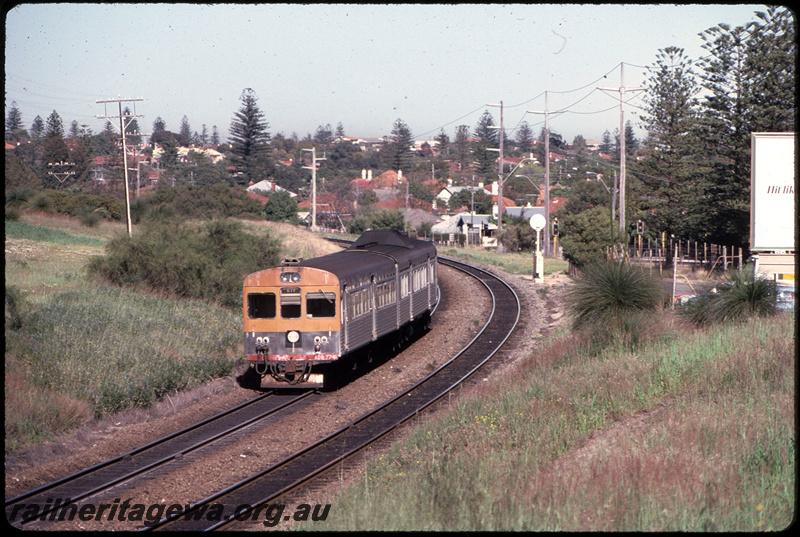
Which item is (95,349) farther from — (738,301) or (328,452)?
(738,301)

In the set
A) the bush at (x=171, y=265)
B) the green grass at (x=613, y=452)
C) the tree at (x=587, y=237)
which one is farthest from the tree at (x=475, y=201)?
the green grass at (x=613, y=452)

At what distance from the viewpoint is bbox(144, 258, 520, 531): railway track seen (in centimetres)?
859

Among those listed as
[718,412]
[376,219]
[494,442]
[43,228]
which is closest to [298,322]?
[494,442]

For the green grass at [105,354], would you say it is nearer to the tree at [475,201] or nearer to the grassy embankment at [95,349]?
the grassy embankment at [95,349]

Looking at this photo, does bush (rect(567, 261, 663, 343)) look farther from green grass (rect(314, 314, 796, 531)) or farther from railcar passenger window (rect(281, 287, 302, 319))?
railcar passenger window (rect(281, 287, 302, 319))

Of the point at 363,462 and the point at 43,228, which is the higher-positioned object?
the point at 43,228

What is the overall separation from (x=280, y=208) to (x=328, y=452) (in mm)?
69243

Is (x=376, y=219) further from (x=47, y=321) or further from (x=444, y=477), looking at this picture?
(x=444, y=477)

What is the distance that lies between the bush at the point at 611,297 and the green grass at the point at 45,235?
2801cm

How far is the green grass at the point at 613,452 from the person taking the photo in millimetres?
6371

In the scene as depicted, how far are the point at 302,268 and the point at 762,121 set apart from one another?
116 feet

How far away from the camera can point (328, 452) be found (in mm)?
11312

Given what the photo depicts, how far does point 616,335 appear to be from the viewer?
16.2m

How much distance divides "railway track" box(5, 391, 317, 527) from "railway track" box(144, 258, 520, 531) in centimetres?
161
